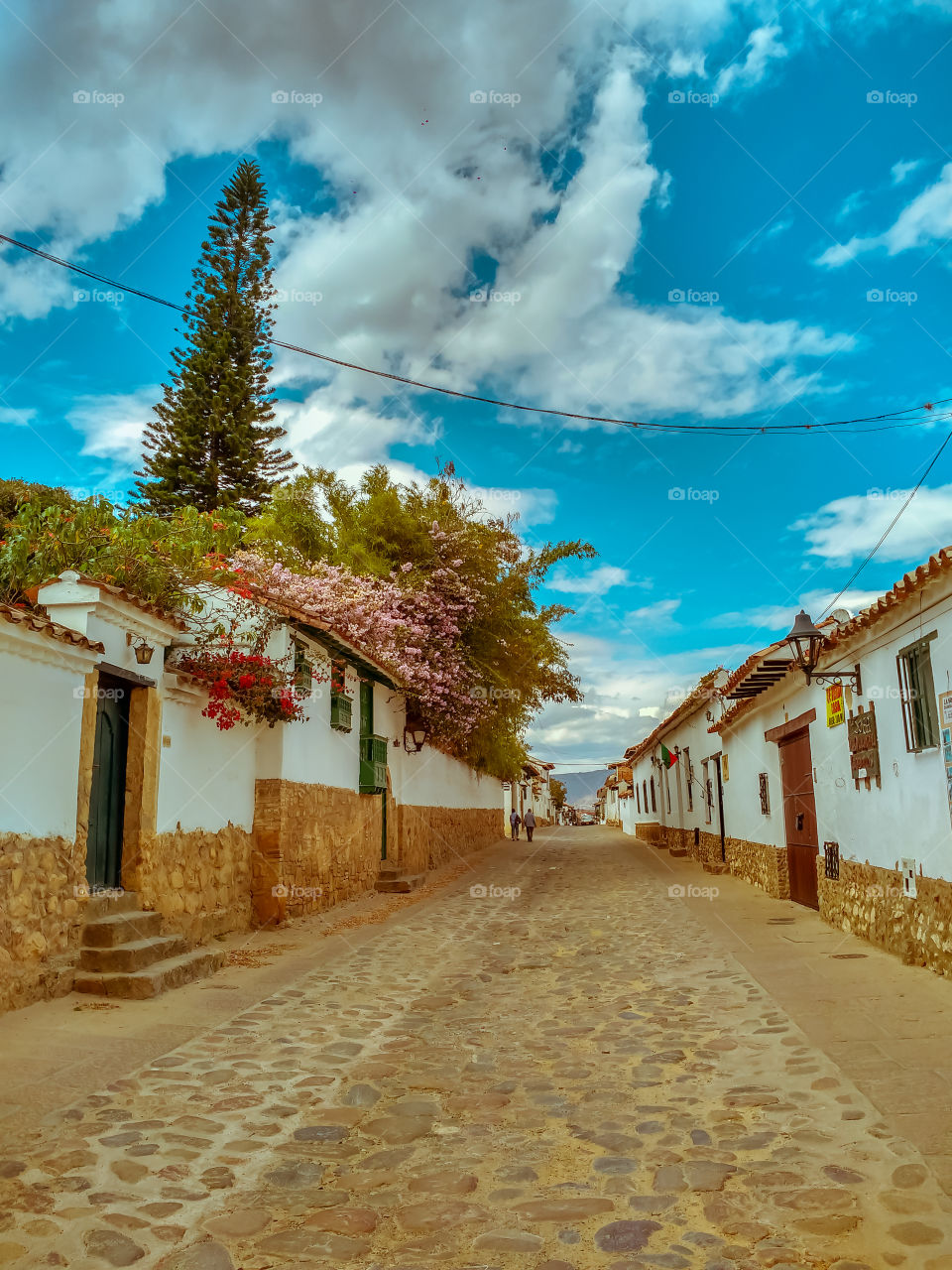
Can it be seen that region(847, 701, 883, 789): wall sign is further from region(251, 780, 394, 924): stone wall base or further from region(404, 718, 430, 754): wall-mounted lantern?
region(404, 718, 430, 754): wall-mounted lantern

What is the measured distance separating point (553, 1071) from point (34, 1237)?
283 centimetres

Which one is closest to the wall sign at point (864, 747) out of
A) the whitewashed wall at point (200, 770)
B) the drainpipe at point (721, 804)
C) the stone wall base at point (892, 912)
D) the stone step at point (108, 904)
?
the stone wall base at point (892, 912)

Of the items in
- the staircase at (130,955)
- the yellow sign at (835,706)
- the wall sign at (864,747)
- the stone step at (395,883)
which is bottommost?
the stone step at (395,883)

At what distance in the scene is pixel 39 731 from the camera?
662cm

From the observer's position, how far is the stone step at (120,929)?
704 centimetres

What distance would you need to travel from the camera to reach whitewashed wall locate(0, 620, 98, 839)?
20.4 ft

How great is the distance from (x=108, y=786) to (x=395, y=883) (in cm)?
787

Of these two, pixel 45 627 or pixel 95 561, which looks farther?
pixel 95 561

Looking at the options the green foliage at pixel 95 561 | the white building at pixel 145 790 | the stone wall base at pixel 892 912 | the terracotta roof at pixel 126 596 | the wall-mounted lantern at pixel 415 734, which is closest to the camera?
the white building at pixel 145 790

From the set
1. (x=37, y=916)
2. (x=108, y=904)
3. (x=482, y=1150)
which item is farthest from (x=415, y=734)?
(x=482, y=1150)

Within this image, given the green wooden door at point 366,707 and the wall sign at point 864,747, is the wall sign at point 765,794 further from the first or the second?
the green wooden door at point 366,707

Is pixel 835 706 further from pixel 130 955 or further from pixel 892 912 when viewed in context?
pixel 130 955

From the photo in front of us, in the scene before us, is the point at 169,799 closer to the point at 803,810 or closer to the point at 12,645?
the point at 12,645

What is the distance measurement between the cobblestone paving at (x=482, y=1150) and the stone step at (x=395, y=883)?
8.05 m
